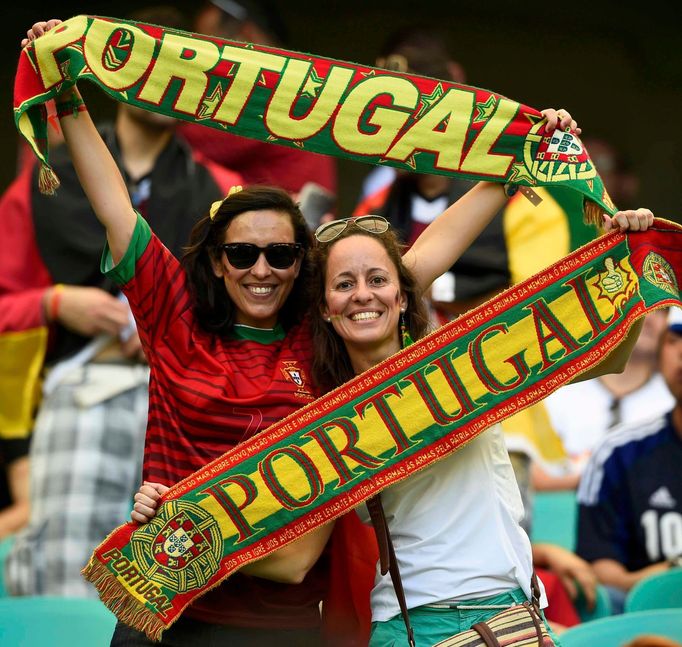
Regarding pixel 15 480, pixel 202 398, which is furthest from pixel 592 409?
pixel 202 398

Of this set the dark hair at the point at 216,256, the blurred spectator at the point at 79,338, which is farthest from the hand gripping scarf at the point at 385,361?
the blurred spectator at the point at 79,338

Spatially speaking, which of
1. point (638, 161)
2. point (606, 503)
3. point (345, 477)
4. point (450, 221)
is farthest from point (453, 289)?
point (638, 161)

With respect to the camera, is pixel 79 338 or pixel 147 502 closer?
pixel 147 502

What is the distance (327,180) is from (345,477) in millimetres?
2546

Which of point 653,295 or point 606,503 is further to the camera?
point 606,503

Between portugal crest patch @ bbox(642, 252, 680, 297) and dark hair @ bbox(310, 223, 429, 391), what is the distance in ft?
1.85

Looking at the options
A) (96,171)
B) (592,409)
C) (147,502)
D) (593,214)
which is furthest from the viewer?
(592,409)

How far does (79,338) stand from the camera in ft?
16.1

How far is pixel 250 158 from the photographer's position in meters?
5.46

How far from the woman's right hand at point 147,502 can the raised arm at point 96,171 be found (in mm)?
555

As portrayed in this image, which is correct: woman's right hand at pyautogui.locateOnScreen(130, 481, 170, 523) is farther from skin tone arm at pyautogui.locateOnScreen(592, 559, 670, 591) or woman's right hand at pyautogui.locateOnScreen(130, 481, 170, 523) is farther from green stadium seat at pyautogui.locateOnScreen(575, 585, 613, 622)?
skin tone arm at pyautogui.locateOnScreen(592, 559, 670, 591)

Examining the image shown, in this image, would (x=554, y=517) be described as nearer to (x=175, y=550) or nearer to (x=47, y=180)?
(x=175, y=550)

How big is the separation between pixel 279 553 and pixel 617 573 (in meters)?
1.83

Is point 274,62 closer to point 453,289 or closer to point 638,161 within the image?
point 453,289
